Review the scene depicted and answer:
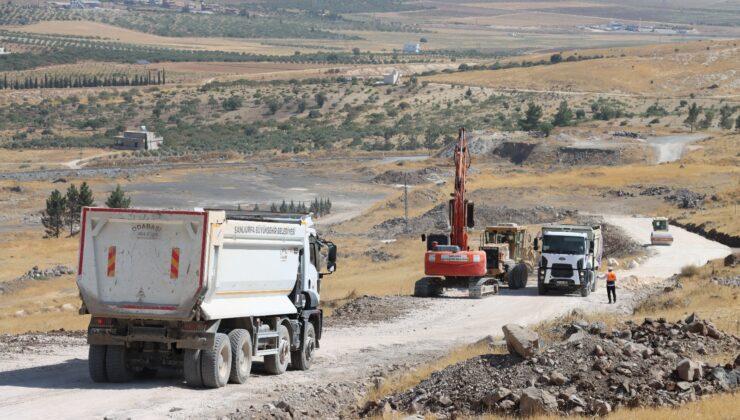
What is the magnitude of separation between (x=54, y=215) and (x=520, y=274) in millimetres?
34574

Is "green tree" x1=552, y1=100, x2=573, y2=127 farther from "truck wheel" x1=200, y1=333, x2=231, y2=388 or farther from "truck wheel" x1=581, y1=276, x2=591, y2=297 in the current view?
"truck wheel" x1=200, y1=333, x2=231, y2=388

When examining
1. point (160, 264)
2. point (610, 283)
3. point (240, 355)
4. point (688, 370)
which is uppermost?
point (160, 264)

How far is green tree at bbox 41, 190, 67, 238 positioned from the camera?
68.6 meters

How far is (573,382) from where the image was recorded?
1805 cm

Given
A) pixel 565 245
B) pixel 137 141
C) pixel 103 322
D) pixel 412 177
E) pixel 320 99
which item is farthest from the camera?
pixel 320 99

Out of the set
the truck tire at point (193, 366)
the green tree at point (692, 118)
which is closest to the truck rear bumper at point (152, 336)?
the truck tire at point (193, 366)

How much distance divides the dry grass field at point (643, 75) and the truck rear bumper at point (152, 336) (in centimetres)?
13330

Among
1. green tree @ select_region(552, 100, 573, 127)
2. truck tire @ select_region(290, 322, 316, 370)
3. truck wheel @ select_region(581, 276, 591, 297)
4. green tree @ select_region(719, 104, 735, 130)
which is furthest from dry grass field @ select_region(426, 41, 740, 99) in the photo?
truck tire @ select_region(290, 322, 316, 370)

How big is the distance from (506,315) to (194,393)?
53.1 feet

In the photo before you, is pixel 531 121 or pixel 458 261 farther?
pixel 531 121

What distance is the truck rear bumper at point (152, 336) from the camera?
20.1 metres

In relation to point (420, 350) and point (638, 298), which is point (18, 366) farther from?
point (638, 298)

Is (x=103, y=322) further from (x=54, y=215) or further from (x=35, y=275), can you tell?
(x=54, y=215)

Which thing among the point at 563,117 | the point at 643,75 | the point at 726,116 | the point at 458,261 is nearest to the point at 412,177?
the point at 563,117
